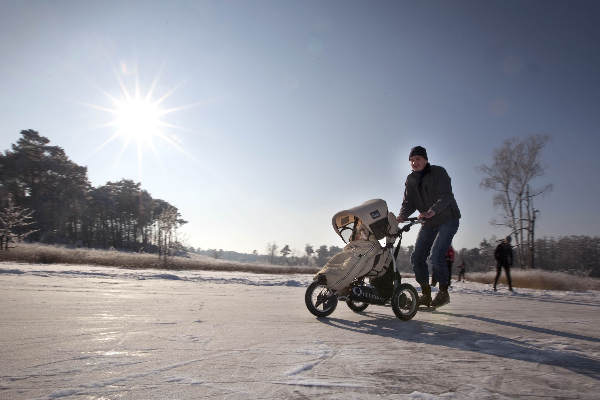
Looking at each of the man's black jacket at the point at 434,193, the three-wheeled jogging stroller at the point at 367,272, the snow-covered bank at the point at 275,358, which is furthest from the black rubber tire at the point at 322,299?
the man's black jacket at the point at 434,193

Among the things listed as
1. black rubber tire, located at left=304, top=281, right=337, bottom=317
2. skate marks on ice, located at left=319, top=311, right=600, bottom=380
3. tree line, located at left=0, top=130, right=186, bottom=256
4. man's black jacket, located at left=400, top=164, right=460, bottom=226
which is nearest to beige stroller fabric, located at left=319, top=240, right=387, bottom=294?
black rubber tire, located at left=304, top=281, right=337, bottom=317

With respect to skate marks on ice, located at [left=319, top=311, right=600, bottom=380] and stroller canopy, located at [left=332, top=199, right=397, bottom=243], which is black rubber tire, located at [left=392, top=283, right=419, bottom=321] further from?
stroller canopy, located at [left=332, top=199, right=397, bottom=243]

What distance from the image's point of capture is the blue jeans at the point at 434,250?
435 cm

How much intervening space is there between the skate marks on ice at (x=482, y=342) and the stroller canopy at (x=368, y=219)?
1.07 m

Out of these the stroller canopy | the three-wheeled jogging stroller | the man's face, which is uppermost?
the man's face

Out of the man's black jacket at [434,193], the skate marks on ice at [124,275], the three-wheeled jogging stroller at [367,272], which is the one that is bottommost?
the skate marks on ice at [124,275]

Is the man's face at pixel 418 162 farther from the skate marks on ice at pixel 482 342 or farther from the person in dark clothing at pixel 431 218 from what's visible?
the skate marks on ice at pixel 482 342

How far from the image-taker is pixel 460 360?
1.97 m

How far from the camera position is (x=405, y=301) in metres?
3.85

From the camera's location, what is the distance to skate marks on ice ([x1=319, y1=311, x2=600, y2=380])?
6.67 feet

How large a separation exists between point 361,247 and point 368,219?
0.37 meters

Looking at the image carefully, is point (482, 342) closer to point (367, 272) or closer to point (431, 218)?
point (367, 272)

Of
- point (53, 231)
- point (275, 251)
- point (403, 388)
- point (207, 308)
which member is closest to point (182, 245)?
point (53, 231)

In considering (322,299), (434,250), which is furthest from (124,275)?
(434,250)
